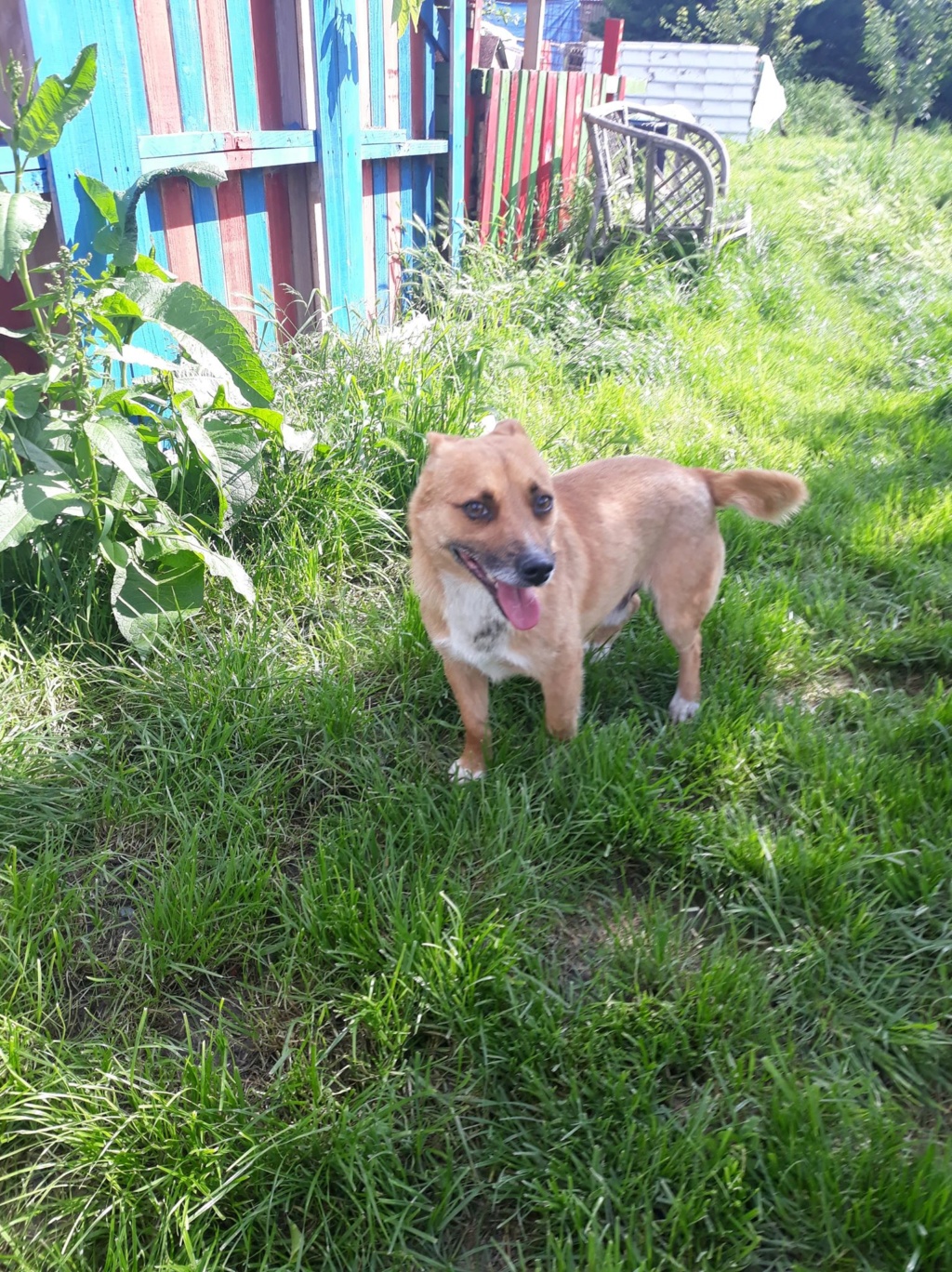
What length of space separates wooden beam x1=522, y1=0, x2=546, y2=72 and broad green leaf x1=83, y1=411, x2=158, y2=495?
6.85 m

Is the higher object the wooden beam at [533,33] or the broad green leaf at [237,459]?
the wooden beam at [533,33]

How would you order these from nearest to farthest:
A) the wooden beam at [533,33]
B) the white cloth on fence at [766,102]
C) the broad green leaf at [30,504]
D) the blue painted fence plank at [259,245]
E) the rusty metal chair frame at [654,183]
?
the broad green leaf at [30,504] → the blue painted fence plank at [259,245] → the rusty metal chair frame at [654,183] → the wooden beam at [533,33] → the white cloth on fence at [766,102]

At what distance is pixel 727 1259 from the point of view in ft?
4.86

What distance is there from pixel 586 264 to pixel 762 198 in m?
5.04

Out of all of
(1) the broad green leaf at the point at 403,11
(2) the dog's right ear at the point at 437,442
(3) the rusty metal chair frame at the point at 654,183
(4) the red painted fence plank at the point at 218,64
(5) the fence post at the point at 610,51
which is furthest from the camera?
(5) the fence post at the point at 610,51

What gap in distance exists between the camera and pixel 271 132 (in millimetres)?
3842

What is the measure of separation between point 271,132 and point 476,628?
276 centimetres

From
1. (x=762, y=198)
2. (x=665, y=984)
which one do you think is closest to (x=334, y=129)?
(x=665, y=984)

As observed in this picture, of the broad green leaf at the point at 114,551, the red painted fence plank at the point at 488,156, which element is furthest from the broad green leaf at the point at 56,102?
the red painted fence plank at the point at 488,156

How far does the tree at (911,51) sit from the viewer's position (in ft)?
55.2

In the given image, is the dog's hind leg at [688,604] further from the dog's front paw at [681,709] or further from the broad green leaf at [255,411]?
the broad green leaf at [255,411]

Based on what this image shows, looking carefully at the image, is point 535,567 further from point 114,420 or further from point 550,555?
point 114,420

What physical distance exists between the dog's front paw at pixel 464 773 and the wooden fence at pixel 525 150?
4384 millimetres

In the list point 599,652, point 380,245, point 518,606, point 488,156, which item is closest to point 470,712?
point 518,606
